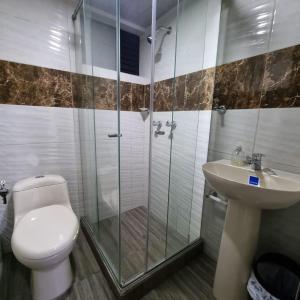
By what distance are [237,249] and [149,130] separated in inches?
37.7

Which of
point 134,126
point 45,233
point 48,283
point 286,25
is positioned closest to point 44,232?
point 45,233

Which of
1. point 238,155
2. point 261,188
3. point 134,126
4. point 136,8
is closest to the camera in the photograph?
point 261,188

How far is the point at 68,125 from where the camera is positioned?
1.67 meters

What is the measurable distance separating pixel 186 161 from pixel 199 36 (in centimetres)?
103

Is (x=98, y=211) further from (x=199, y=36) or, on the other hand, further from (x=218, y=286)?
(x=199, y=36)

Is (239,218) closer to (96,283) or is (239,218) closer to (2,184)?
(96,283)

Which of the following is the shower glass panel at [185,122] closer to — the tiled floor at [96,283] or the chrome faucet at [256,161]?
the tiled floor at [96,283]

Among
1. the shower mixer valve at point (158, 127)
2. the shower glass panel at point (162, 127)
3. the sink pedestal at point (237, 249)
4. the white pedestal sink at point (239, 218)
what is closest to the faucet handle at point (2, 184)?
the shower glass panel at point (162, 127)

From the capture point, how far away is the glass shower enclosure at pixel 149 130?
1364 mm

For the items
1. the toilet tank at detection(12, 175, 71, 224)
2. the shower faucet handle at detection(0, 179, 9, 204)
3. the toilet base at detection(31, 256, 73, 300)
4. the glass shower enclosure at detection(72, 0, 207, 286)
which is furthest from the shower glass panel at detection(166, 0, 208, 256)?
the shower faucet handle at detection(0, 179, 9, 204)

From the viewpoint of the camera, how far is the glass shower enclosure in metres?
1.36

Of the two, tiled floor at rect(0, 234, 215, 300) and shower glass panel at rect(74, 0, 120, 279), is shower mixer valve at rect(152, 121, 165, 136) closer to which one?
shower glass panel at rect(74, 0, 120, 279)

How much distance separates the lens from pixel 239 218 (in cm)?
106

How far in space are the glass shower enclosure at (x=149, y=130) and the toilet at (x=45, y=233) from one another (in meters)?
0.30
